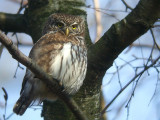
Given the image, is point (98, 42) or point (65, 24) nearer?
point (98, 42)

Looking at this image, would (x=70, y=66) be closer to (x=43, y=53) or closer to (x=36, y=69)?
(x=43, y=53)

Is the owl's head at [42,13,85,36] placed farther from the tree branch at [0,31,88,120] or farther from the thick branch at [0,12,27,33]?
the tree branch at [0,31,88,120]

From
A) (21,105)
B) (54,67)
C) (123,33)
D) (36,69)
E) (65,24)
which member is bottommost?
(36,69)

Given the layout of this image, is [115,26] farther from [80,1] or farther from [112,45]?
[80,1]

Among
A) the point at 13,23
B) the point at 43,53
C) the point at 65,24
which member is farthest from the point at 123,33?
the point at 13,23

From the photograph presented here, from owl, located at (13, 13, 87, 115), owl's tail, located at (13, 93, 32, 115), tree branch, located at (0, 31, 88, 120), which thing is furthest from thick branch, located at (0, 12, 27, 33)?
tree branch, located at (0, 31, 88, 120)

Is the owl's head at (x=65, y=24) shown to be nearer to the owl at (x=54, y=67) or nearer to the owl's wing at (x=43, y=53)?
the owl at (x=54, y=67)

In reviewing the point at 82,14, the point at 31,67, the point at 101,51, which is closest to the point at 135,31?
the point at 101,51

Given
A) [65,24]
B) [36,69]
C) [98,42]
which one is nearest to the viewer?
[36,69]
